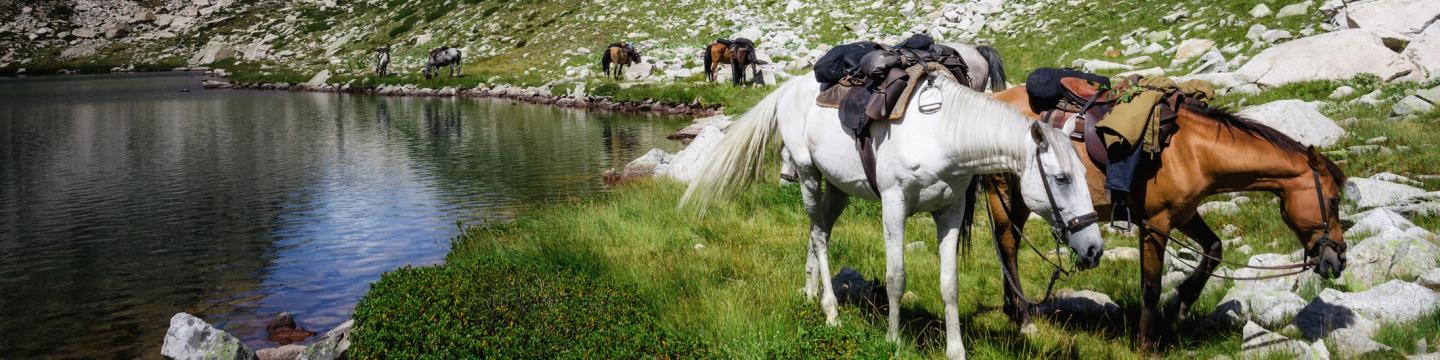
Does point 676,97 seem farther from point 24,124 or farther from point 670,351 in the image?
point 670,351

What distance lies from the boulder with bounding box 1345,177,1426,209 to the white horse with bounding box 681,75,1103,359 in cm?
399

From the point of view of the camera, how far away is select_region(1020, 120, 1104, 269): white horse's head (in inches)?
184

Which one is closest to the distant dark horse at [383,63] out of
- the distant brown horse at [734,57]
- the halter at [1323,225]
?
the distant brown horse at [734,57]

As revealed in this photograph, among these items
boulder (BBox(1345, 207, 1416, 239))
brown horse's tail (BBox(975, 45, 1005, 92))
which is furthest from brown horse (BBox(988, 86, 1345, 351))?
boulder (BBox(1345, 207, 1416, 239))

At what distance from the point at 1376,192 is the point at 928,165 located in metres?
5.93

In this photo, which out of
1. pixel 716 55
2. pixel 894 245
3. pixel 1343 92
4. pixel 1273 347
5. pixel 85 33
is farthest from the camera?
pixel 85 33

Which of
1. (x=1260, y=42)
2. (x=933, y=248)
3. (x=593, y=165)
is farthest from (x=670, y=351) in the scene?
(x=1260, y=42)

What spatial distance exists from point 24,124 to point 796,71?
28255mm

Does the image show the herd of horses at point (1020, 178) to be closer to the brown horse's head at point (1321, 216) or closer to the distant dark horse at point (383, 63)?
the brown horse's head at point (1321, 216)

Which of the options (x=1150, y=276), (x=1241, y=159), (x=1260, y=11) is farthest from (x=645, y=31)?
(x=1241, y=159)

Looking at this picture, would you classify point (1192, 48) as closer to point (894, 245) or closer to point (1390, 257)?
point (1390, 257)

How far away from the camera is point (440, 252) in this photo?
41.4ft

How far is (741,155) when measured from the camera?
7.36 m

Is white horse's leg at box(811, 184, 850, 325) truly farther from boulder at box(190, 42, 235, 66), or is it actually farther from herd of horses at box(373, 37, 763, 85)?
boulder at box(190, 42, 235, 66)
